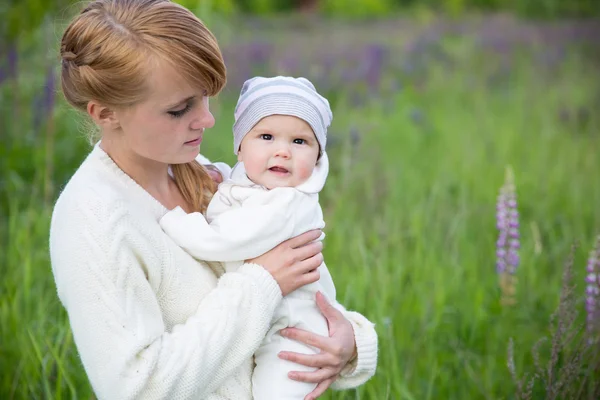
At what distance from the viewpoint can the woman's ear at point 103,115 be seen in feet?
5.99

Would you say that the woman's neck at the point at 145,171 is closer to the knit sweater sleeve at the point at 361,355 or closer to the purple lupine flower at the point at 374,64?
the knit sweater sleeve at the point at 361,355

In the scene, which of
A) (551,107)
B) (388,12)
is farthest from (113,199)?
(388,12)

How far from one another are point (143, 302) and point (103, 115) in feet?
1.53

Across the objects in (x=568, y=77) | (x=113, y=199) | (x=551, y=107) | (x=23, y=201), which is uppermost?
(x=568, y=77)

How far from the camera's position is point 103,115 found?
6.06 feet

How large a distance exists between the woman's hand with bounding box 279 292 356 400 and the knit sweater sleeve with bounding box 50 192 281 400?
138 millimetres

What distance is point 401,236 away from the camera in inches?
151

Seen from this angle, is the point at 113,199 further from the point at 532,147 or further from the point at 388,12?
the point at 388,12

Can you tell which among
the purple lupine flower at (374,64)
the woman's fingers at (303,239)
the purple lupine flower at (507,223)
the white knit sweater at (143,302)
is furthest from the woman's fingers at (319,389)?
the purple lupine flower at (374,64)

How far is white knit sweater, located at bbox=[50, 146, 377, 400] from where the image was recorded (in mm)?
1627

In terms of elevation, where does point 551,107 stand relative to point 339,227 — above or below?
above

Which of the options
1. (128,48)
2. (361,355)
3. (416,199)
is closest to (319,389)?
(361,355)

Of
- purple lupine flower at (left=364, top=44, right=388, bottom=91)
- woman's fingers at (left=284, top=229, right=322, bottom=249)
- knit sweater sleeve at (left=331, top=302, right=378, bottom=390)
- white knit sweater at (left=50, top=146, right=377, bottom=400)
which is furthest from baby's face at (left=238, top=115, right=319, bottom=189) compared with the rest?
purple lupine flower at (left=364, top=44, right=388, bottom=91)

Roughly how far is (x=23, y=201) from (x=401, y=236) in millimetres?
1951
